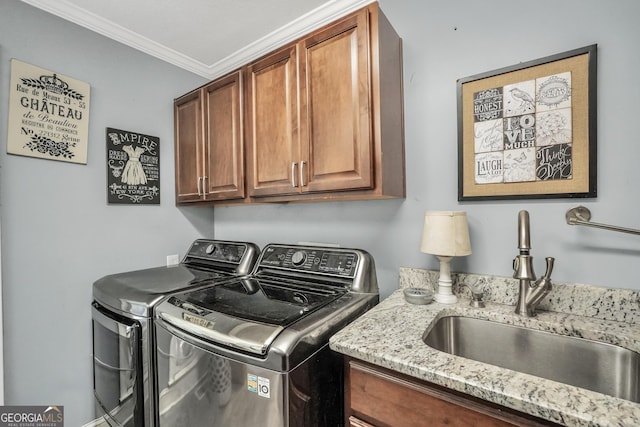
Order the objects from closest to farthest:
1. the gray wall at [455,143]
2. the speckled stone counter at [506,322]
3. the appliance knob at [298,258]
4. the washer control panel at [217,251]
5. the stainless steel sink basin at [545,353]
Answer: the speckled stone counter at [506,322]
the stainless steel sink basin at [545,353]
the gray wall at [455,143]
the appliance knob at [298,258]
the washer control panel at [217,251]

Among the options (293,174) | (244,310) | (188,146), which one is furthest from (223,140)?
(244,310)

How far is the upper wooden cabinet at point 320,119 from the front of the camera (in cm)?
122

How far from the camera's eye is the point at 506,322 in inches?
42.6

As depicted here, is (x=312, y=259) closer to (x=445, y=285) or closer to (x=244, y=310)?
(x=244, y=310)

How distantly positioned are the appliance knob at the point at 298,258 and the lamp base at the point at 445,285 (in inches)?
28.3

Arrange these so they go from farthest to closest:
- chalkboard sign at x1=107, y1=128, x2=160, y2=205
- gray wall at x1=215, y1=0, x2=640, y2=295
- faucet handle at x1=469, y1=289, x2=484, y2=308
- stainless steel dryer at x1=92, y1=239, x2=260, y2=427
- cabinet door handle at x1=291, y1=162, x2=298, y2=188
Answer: chalkboard sign at x1=107, y1=128, x2=160, y2=205 < cabinet door handle at x1=291, y1=162, x2=298, y2=188 < stainless steel dryer at x1=92, y1=239, x2=260, y2=427 < faucet handle at x1=469, y1=289, x2=484, y2=308 < gray wall at x1=215, y1=0, x2=640, y2=295

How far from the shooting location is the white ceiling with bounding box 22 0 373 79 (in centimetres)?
162

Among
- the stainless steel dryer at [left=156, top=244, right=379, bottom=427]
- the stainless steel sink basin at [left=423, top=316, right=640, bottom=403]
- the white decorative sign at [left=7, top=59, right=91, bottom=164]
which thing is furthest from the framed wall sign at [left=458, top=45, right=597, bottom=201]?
the white decorative sign at [left=7, top=59, right=91, bottom=164]

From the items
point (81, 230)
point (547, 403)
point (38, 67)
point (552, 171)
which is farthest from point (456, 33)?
point (81, 230)

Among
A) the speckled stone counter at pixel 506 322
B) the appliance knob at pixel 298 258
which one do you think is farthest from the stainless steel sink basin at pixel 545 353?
the appliance knob at pixel 298 258

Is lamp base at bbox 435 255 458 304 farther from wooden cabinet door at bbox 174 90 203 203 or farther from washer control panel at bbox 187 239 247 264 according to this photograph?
wooden cabinet door at bbox 174 90 203 203

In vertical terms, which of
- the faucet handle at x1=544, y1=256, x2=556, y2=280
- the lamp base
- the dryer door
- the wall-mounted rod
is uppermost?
the wall-mounted rod

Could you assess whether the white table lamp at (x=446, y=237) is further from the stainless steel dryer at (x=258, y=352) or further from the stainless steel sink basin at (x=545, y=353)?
the stainless steel dryer at (x=258, y=352)

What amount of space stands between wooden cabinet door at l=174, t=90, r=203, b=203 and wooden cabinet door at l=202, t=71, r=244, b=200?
83mm
